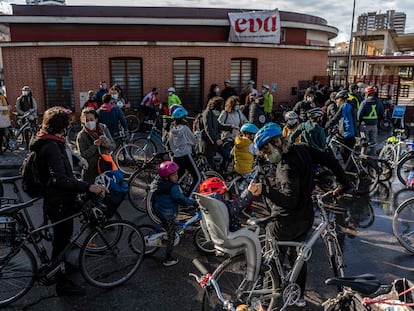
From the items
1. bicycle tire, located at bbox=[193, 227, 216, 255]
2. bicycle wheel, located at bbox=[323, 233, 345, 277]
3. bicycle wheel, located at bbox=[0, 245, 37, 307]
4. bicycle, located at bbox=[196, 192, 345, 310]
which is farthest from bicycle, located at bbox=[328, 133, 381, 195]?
bicycle wheel, located at bbox=[0, 245, 37, 307]

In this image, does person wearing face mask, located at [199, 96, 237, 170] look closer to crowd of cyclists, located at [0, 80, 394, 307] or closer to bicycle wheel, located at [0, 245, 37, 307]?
crowd of cyclists, located at [0, 80, 394, 307]

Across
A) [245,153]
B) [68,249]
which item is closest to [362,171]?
[245,153]

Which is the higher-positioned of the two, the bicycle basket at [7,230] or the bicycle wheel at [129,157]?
the bicycle basket at [7,230]

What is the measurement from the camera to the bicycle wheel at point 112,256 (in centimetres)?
408

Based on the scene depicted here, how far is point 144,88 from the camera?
16078 mm

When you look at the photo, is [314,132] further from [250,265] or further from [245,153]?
[250,265]

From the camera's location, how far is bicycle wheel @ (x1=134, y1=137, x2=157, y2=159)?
930 cm

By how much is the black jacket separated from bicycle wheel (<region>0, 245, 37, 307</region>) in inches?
20.3

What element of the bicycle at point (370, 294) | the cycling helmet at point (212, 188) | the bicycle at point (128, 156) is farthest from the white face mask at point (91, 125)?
the bicycle at point (370, 294)

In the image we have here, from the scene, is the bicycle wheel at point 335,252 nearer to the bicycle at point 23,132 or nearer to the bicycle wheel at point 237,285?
the bicycle wheel at point 237,285

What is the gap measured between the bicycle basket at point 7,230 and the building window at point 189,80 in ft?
43.0

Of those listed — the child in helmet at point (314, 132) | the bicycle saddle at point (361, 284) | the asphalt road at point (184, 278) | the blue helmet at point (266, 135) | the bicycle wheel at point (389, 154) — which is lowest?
the asphalt road at point (184, 278)

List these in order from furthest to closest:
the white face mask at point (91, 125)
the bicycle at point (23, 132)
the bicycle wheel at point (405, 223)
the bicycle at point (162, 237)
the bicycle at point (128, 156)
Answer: the bicycle at point (23, 132) → the bicycle at point (128, 156) → the white face mask at point (91, 125) → the bicycle wheel at point (405, 223) → the bicycle at point (162, 237)

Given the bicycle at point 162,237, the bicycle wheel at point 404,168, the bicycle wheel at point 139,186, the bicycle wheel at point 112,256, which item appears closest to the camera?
the bicycle wheel at point 112,256
